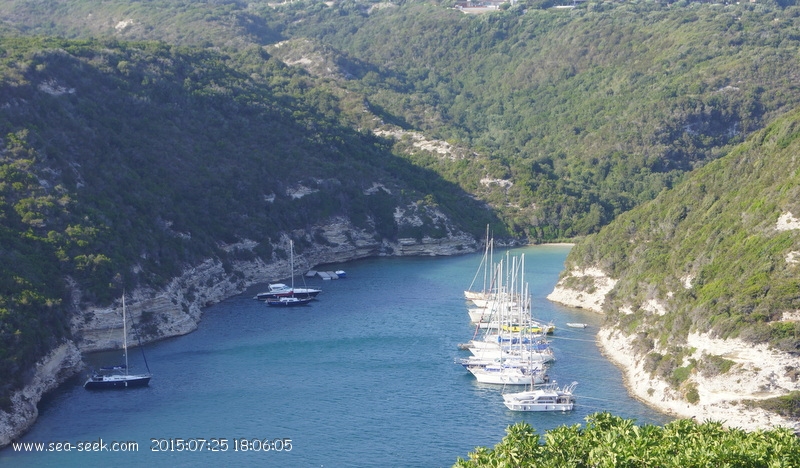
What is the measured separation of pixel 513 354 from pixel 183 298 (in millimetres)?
31593

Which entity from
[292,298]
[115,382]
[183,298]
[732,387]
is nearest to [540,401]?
[732,387]

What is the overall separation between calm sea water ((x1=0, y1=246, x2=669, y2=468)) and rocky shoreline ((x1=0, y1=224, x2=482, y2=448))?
1275 millimetres

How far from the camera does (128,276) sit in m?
93.7

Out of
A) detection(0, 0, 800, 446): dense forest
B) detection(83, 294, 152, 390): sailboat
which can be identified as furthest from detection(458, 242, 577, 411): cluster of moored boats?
detection(83, 294, 152, 390): sailboat

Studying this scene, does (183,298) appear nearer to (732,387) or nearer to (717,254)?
(717,254)

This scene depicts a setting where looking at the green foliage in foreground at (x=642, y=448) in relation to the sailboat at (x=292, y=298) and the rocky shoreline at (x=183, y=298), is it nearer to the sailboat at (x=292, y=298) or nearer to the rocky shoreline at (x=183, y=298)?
the rocky shoreline at (x=183, y=298)

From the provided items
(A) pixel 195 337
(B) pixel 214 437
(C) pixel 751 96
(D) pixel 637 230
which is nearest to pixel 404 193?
(D) pixel 637 230

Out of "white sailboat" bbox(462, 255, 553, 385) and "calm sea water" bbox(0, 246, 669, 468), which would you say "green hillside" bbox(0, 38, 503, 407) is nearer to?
"calm sea water" bbox(0, 246, 669, 468)

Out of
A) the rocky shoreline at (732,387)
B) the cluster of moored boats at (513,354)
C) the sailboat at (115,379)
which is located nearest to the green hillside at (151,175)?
the sailboat at (115,379)

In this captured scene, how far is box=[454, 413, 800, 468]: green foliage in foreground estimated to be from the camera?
150 feet

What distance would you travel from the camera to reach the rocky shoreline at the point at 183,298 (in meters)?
75.3

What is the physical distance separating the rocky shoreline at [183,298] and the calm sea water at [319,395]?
128 cm

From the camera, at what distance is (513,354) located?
278 ft

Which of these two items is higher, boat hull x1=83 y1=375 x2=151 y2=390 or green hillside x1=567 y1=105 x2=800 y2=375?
green hillside x1=567 y1=105 x2=800 y2=375
